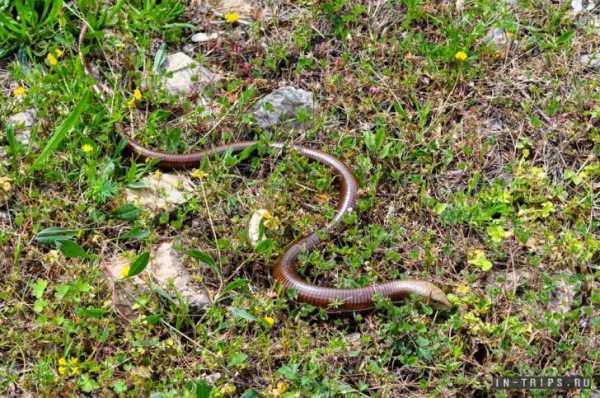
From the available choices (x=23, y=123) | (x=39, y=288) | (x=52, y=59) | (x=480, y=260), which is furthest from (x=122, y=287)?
(x=480, y=260)

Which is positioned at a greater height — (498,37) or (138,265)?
(498,37)

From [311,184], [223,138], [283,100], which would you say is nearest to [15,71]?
[223,138]

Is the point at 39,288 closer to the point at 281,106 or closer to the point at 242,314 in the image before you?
the point at 242,314

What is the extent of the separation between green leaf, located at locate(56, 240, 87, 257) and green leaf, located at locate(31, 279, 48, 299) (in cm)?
21

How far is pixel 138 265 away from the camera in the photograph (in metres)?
4.20

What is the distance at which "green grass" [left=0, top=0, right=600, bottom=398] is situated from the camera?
4.14 meters

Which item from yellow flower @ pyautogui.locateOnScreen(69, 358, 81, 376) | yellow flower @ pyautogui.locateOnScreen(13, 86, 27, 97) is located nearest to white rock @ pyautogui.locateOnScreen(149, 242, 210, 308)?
yellow flower @ pyautogui.locateOnScreen(69, 358, 81, 376)

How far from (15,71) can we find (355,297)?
2.88 meters

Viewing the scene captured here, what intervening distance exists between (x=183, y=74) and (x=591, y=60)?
308 cm

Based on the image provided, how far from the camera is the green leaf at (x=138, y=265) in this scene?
4184mm

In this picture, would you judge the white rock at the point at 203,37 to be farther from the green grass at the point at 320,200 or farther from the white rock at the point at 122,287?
the white rock at the point at 122,287

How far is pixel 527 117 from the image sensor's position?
5324 mm

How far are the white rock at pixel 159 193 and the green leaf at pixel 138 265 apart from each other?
62 cm

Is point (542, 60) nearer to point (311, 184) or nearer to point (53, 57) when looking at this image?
point (311, 184)
